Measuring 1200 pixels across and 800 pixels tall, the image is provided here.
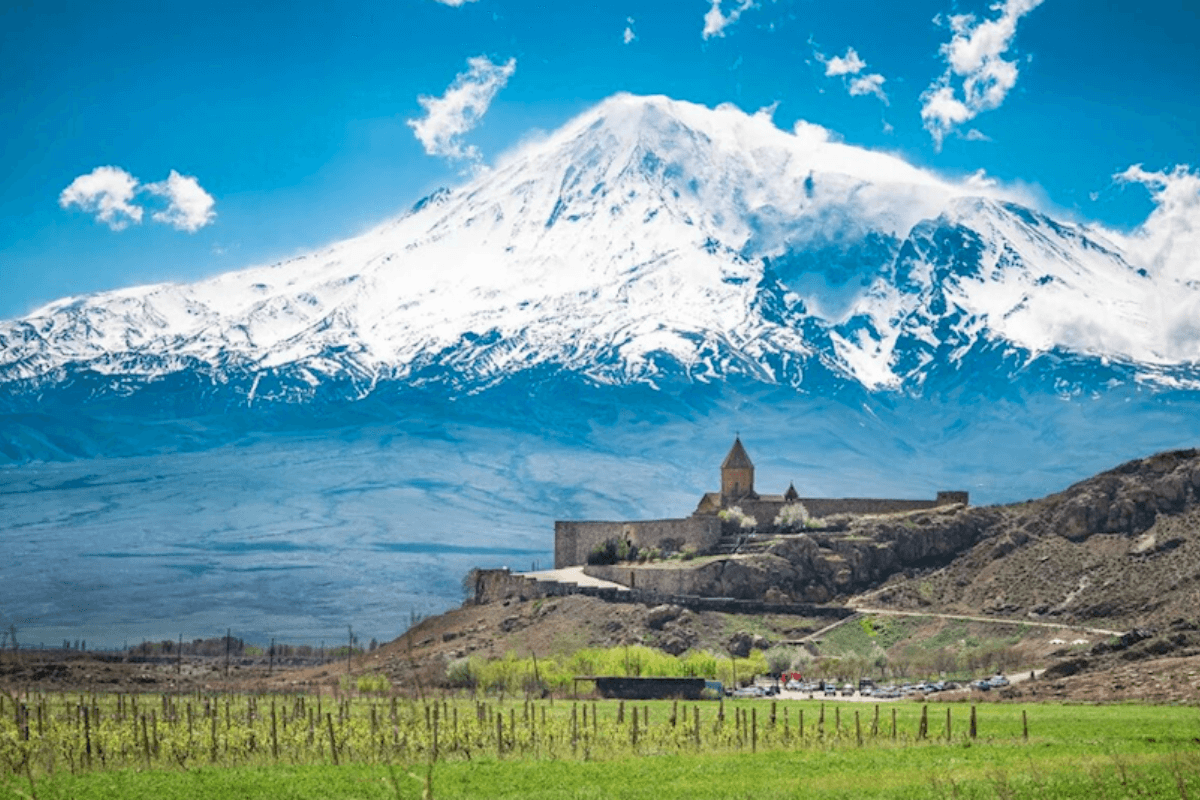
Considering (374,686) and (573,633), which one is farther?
(573,633)

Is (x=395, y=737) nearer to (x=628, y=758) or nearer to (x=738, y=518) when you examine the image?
(x=628, y=758)

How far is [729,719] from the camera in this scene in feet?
167

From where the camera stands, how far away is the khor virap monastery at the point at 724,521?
9169cm

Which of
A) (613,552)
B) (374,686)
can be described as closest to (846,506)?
(613,552)

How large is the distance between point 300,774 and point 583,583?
52.0m

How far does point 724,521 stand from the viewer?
93.1 meters

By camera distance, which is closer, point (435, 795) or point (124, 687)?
point (435, 795)

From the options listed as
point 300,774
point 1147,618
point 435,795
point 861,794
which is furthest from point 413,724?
point 1147,618

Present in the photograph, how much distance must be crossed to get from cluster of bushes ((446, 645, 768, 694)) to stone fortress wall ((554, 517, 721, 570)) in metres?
17.6

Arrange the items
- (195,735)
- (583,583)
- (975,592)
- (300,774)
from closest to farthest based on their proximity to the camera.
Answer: (300,774), (195,735), (975,592), (583,583)

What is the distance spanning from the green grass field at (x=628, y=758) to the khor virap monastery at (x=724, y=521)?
4087 centimetres

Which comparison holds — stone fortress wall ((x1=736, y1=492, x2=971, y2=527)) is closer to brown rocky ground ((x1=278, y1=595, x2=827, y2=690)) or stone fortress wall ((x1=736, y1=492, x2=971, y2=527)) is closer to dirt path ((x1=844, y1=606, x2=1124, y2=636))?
dirt path ((x1=844, y1=606, x2=1124, y2=636))

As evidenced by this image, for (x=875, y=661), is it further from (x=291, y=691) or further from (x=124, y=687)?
(x=124, y=687)

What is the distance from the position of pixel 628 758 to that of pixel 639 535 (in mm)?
54373
